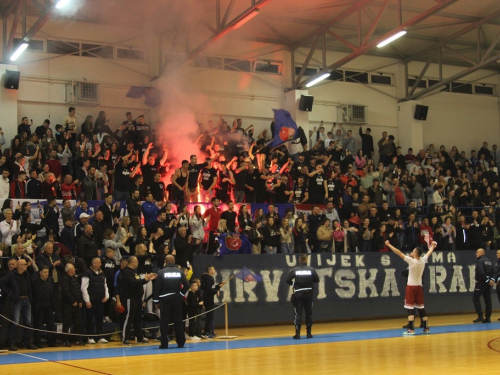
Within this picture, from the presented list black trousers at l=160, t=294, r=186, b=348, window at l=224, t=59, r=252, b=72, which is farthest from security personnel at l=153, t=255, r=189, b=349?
window at l=224, t=59, r=252, b=72

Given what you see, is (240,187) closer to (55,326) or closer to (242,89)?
(242,89)

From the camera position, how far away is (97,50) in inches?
1107

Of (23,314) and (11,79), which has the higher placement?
(11,79)

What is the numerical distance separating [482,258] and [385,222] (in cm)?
371

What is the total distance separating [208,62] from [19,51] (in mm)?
Result: 7980

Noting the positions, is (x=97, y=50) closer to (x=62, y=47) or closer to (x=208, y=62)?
(x=62, y=47)

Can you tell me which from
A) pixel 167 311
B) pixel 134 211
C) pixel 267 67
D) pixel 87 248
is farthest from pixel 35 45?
pixel 167 311

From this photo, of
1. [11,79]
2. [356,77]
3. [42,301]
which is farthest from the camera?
[356,77]

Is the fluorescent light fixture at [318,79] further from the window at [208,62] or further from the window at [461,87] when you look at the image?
the window at [461,87]

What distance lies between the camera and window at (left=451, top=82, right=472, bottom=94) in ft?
118

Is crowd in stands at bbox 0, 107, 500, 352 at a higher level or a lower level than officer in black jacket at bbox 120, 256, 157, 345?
higher

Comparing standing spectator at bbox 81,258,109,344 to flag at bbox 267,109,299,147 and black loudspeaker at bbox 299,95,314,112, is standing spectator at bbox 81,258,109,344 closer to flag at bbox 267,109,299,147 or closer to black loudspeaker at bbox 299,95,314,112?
flag at bbox 267,109,299,147

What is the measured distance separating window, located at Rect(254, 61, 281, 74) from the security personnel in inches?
678

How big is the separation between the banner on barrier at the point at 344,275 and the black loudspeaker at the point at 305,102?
9326mm
